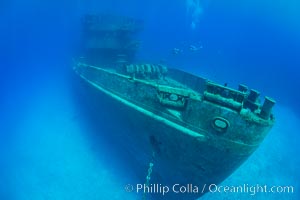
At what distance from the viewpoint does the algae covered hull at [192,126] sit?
560cm

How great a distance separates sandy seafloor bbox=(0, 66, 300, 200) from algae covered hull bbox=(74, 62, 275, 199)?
2.83 m

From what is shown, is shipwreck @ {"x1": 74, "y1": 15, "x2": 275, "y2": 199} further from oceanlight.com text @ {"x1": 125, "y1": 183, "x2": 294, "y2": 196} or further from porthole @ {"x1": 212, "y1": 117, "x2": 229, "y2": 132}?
oceanlight.com text @ {"x1": 125, "y1": 183, "x2": 294, "y2": 196}

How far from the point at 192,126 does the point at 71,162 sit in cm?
704

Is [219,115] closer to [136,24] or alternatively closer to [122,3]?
[136,24]

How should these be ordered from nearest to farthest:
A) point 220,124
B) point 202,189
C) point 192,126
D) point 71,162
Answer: point 220,124 → point 192,126 → point 202,189 → point 71,162

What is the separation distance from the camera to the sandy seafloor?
10125 millimetres

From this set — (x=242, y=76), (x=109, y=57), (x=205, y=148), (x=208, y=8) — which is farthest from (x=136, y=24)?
(x=208, y=8)

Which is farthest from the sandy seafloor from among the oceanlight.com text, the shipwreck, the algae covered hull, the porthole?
the porthole

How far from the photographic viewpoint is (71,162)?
11297 mm

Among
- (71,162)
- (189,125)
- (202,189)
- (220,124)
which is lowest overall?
(71,162)

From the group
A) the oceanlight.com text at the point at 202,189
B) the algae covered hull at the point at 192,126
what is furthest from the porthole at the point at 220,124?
the oceanlight.com text at the point at 202,189

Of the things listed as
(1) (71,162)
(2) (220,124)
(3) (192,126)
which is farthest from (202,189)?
(1) (71,162)

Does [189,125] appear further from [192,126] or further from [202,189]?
[202,189]

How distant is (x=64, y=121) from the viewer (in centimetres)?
1386
